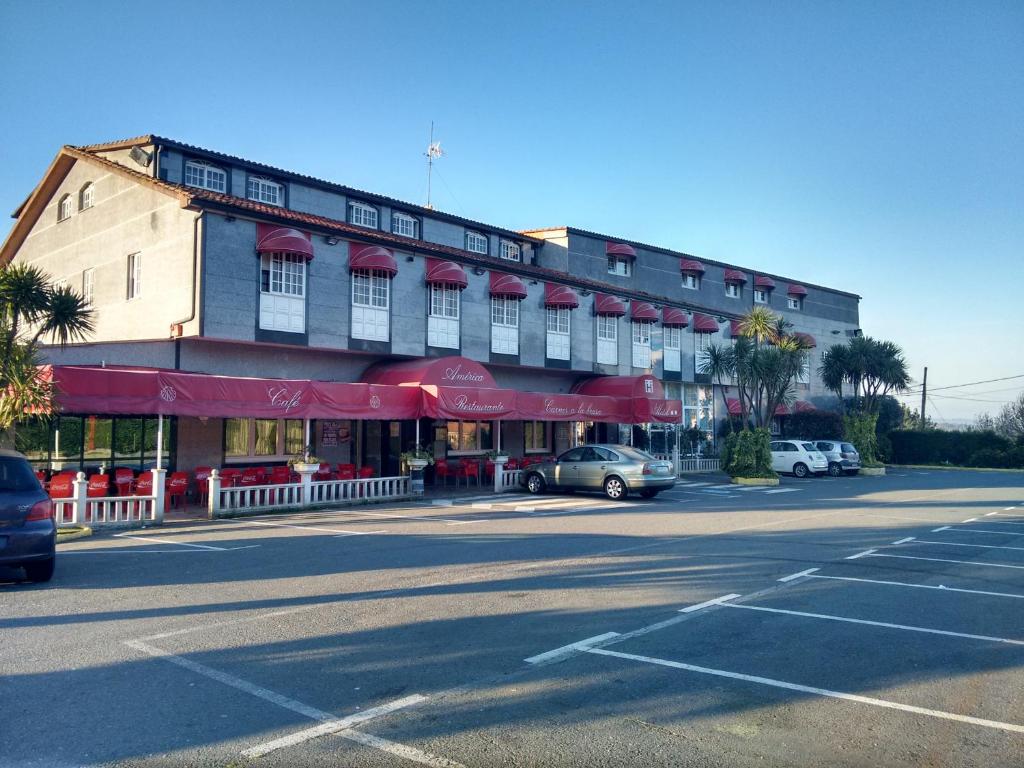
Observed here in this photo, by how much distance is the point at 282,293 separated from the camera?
69.9ft

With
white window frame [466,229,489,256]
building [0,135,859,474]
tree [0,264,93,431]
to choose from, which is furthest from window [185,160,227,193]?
white window frame [466,229,489,256]

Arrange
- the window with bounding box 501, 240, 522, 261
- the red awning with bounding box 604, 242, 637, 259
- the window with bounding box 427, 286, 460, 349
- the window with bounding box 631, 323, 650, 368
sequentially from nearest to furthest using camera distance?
1. the window with bounding box 427, 286, 460, 349
2. the window with bounding box 501, 240, 522, 261
3. the window with bounding box 631, 323, 650, 368
4. the red awning with bounding box 604, 242, 637, 259

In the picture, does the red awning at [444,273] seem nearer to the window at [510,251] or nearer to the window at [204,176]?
the window at [204,176]

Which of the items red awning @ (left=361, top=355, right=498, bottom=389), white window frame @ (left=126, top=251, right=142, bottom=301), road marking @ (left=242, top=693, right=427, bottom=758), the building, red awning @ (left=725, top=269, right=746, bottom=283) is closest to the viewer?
road marking @ (left=242, top=693, right=427, bottom=758)

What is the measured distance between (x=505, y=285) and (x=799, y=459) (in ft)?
52.7

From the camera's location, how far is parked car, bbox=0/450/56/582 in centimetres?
883

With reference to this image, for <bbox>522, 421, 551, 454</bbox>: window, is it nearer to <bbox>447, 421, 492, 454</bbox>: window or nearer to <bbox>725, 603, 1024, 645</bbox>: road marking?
<bbox>447, 421, 492, 454</bbox>: window

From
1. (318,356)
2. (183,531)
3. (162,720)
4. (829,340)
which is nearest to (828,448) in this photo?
(829,340)

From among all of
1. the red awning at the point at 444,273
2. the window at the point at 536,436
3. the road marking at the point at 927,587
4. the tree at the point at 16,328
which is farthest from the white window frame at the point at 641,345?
the road marking at the point at 927,587

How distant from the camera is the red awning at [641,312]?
111 feet

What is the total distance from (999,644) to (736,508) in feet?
41.6

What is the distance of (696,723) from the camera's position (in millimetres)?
Answer: 5039

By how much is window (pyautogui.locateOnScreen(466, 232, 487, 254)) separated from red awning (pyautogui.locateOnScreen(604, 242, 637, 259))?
23.3 ft

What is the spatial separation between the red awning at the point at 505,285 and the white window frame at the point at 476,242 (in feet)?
Answer: 11.1
